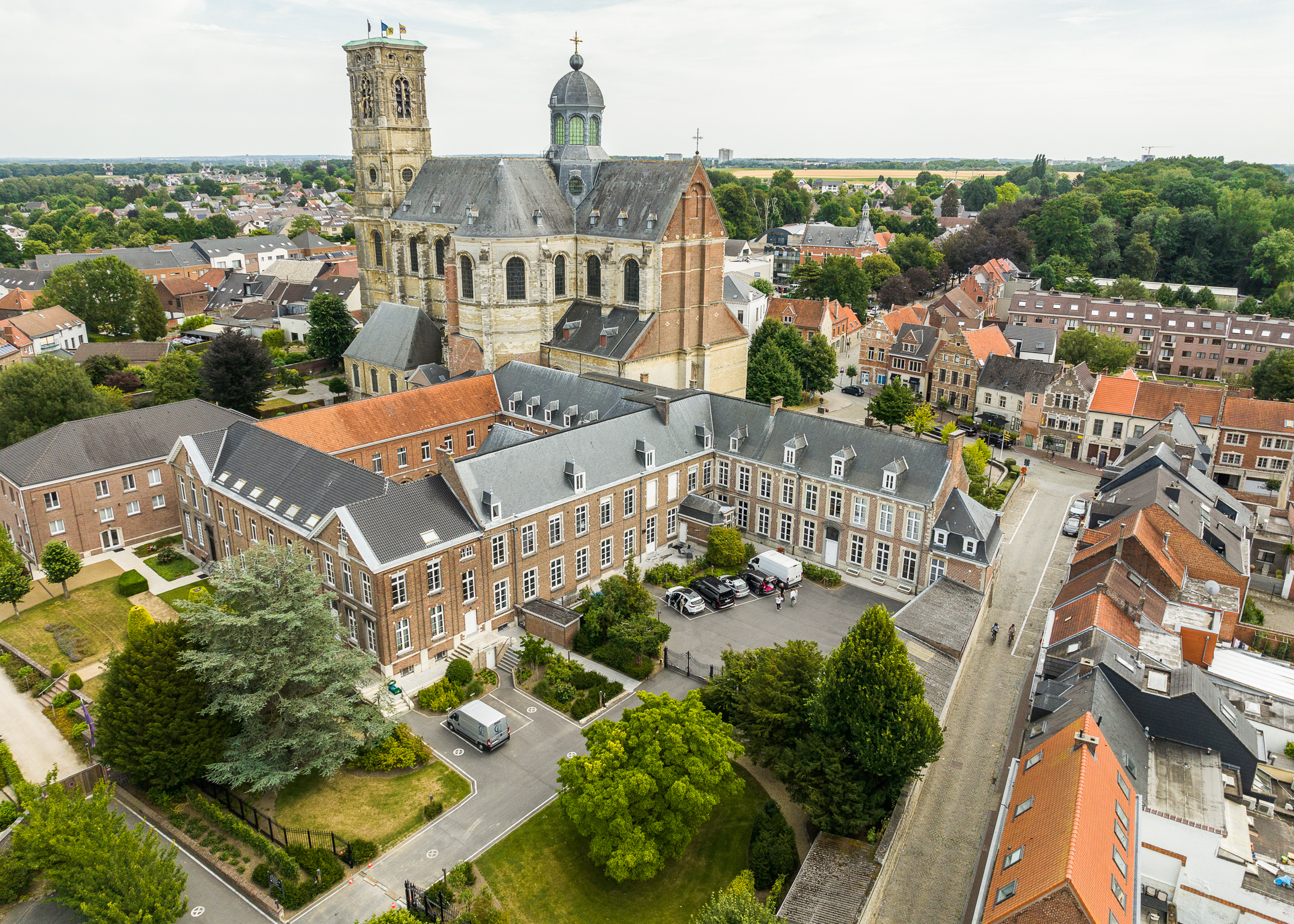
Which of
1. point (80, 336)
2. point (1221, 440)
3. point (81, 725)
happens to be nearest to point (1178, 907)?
point (81, 725)

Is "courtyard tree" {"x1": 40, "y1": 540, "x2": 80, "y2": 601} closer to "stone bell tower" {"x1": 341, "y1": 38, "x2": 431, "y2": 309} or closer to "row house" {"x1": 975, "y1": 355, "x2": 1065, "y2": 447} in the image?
"stone bell tower" {"x1": 341, "y1": 38, "x2": 431, "y2": 309}

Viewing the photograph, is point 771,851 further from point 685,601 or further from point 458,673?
point 685,601

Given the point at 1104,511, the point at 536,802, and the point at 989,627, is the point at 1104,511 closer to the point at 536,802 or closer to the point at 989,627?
the point at 989,627

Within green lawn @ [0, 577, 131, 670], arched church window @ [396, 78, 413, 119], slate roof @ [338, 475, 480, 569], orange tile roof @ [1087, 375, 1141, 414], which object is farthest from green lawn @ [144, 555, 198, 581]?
orange tile roof @ [1087, 375, 1141, 414]

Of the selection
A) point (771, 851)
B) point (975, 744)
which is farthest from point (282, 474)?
point (975, 744)

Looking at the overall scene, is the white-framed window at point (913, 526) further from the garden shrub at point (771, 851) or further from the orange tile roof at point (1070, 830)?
the garden shrub at point (771, 851)

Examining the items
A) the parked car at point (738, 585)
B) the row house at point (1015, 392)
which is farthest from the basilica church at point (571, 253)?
the row house at point (1015, 392)
